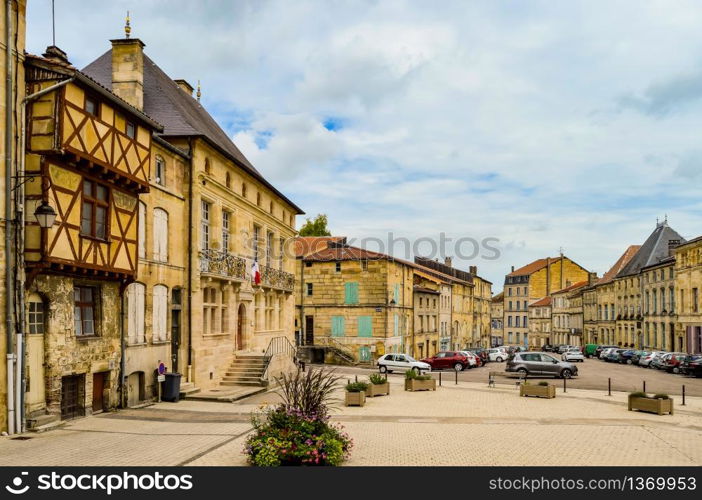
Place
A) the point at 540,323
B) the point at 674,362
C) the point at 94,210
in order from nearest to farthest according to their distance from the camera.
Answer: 1. the point at 94,210
2. the point at 674,362
3. the point at 540,323

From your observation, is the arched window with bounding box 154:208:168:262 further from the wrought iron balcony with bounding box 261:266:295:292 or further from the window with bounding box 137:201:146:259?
the wrought iron balcony with bounding box 261:266:295:292

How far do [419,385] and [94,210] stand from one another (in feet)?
47.1

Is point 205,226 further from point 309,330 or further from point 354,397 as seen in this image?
→ point 309,330

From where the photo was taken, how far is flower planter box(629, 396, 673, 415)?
19.1 meters

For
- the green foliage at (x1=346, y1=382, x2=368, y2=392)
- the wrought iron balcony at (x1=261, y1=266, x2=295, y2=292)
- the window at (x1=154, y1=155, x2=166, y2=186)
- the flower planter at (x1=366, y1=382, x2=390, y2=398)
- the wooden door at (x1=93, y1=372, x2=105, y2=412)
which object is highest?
the window at (x1=154, y1=155, x2=166, y2=186)

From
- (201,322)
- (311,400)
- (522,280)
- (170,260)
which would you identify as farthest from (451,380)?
(522,280)

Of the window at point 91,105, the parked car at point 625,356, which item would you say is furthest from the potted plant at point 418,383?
the parked car at point 625,356

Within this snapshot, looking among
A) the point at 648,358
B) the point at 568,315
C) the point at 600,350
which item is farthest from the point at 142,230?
the point at 568,315

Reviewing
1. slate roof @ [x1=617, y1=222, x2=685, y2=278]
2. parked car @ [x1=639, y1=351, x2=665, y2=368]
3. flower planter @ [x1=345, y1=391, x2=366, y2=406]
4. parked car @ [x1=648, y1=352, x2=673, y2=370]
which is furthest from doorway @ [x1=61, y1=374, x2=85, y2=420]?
slate roof @ [x1=617, y1=222, x2=685, y2=278]

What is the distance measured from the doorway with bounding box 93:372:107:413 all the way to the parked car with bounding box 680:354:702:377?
29.4 metres

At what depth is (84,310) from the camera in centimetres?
1689

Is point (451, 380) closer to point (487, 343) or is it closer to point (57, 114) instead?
point (57, 114)

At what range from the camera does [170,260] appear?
848 inches

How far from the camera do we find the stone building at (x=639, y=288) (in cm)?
5491
